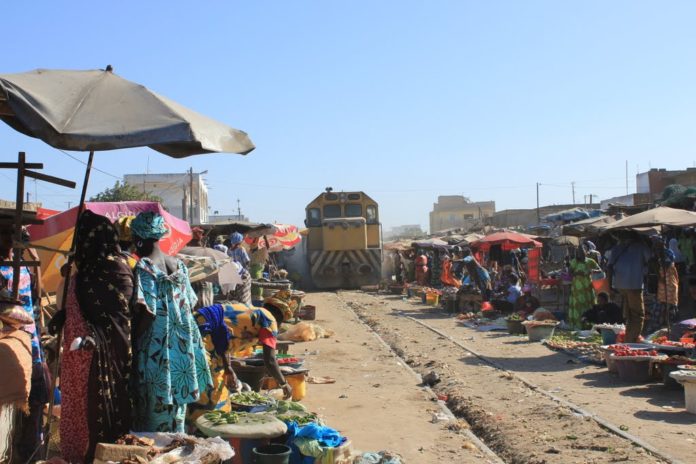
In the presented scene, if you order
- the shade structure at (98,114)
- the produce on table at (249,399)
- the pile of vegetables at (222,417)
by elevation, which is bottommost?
the produce on table at (249,399)

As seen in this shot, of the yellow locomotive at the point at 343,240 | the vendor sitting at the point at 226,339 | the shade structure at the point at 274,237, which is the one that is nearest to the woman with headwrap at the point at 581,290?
the shade structure at the point at 274,237

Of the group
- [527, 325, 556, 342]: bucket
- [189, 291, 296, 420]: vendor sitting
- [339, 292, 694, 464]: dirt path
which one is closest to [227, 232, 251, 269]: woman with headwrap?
[339, 292, 694, 464]: dirt path

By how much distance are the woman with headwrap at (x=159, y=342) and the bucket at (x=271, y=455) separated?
530 mm

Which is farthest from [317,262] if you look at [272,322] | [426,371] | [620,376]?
[272,322]

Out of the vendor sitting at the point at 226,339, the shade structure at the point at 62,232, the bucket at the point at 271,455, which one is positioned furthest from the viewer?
the shade structure at the point at 62,232

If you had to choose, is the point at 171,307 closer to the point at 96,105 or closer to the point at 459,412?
the point at 96,105

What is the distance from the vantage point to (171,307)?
4.77 metres

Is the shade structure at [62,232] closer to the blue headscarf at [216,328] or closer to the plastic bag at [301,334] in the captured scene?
the blue headscarf at [216,328]

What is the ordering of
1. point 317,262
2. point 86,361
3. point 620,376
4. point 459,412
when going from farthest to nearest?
1. point 317,262
2. point 620,376
3. point 459,412
4. point 86,361

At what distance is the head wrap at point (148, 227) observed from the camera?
15.5 ft

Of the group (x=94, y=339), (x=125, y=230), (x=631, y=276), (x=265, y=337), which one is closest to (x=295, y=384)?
(x=265, y=337)

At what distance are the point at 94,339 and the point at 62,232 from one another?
4547 millimetres

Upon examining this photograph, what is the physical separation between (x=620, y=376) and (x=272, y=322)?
17.0 feet

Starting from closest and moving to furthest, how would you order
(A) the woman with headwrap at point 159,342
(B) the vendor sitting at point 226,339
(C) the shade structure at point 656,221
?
1. (A) the woman with headwrap at point 159,342
2. (B) the vendor sitting at point 226,339
3. (C) the shade structure at point 656,221
